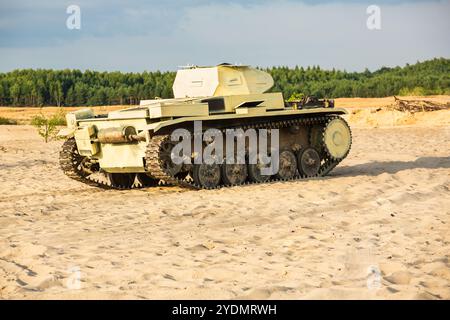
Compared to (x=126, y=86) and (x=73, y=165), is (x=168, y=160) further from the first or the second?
(x=126, y=86)

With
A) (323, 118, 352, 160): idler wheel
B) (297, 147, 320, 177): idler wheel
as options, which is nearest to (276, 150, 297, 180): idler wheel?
(297, 147, 320, 177): idler wheel

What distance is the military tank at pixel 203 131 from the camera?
14672mm

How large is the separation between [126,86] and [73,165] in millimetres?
46021

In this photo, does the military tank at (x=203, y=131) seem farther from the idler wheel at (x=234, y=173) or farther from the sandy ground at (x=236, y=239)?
the sandy ground at (x=236, y=239)

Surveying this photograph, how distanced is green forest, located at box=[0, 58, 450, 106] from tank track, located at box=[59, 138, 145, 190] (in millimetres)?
39310

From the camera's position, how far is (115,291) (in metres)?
7.29

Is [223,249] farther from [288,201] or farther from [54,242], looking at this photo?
[288,201]

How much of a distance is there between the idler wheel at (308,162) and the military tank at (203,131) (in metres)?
0.02

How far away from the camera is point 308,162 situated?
17422 millimetres

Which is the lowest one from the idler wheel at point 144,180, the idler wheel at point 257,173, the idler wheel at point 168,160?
the idler wheel at point 144,180

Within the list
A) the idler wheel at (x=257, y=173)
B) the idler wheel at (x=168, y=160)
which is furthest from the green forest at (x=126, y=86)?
the idler wheel at (x=168, y=160)

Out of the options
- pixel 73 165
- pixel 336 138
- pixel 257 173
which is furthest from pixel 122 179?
pixel 336 138

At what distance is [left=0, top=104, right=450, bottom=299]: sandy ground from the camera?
7.41 m
